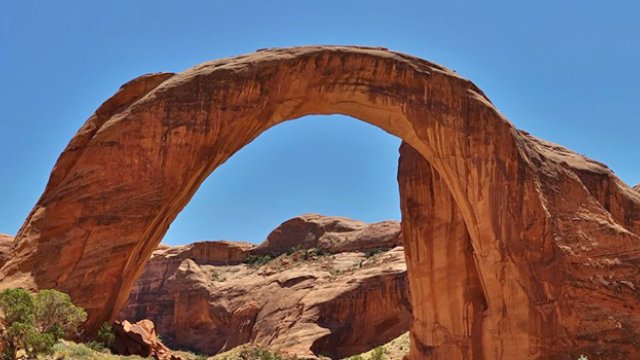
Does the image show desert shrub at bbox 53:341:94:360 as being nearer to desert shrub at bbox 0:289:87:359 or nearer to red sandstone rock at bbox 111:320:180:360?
desert shrub at bbox 0:289:87:359

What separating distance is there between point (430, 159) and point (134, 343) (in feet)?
32.0

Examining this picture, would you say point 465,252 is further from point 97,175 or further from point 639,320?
point 97,175

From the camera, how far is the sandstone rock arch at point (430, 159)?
1720 cm

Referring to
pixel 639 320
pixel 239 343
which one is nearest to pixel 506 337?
pixel 639 320

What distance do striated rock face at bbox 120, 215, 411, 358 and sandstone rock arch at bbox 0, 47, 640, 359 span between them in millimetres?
17115

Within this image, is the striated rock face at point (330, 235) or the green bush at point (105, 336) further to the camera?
the striated rock face at point (330, 235)

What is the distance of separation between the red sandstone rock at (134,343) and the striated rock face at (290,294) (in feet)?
55.3

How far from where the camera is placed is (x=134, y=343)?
18359mm

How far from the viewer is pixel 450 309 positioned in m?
21.5

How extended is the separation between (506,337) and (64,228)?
1172 centimetres

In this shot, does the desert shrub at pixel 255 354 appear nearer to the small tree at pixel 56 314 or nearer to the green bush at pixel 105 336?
the green bush at pixel 105 336

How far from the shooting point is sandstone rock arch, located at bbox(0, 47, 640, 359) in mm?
17203

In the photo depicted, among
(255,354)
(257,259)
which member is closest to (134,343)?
(255,354)

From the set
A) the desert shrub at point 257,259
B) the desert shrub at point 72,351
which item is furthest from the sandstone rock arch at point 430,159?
the desert shrub at point 257,259
